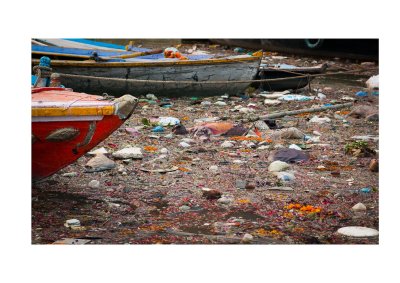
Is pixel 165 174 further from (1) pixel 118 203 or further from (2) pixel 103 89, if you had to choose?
(2) pixel 103 89

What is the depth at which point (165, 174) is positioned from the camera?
173 inches

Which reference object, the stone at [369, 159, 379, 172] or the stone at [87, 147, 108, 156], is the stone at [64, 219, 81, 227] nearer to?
the stone at [87, 147, 108, 156]

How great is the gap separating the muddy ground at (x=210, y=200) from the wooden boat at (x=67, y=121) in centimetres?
26

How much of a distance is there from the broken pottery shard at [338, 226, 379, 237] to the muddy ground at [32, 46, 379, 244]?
0.04 metres

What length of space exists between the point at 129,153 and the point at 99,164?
34 cm

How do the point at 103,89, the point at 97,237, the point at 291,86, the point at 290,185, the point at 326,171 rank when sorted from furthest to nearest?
the point at 291,86 < the point at 103,89 < the point at 326,171 < the point at 290,185 < the point at 97,237

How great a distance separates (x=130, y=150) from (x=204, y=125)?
764 millimetres

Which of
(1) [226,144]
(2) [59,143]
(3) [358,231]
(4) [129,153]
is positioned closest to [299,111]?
(1) [226,144]

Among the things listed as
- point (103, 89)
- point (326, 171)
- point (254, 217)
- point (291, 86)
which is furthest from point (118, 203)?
point (291, 86)

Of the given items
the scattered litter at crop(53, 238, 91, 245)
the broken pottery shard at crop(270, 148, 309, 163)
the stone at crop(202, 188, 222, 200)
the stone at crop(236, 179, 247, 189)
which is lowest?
the scattered litter at crop(53, 238, 91, 245)

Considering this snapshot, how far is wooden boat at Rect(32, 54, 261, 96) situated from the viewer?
624cm

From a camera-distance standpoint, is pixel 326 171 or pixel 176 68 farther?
pixel 176 68

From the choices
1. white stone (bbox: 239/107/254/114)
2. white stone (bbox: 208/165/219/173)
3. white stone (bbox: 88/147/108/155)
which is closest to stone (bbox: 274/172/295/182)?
white stone (bbox: 208/165/219/173)

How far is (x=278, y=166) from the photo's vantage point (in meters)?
4.50
